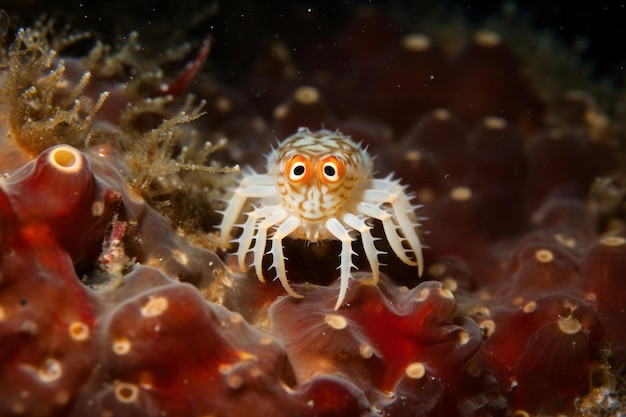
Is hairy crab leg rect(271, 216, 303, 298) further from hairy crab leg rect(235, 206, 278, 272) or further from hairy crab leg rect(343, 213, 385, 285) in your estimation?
hairy crab leg rect(343, 213, 385, 285)

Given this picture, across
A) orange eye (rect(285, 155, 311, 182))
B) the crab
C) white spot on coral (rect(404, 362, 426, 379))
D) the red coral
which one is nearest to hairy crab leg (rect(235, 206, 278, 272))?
the crab

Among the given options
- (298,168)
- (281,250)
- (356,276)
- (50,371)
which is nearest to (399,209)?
(356,276)

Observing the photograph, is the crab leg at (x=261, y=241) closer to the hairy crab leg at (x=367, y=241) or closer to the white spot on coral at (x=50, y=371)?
the hairy crab leg at (x=367, y=241)

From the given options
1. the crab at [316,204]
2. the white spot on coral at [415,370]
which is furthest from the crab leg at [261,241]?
the white spot on coral at [415,370]

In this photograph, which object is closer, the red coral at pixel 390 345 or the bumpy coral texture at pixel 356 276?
the bumpy coral texture at pixel 356 276

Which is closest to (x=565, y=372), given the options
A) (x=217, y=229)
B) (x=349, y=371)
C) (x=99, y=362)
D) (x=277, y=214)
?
(x=349, y=371)

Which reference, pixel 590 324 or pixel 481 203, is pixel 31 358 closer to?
pixel 590 324
